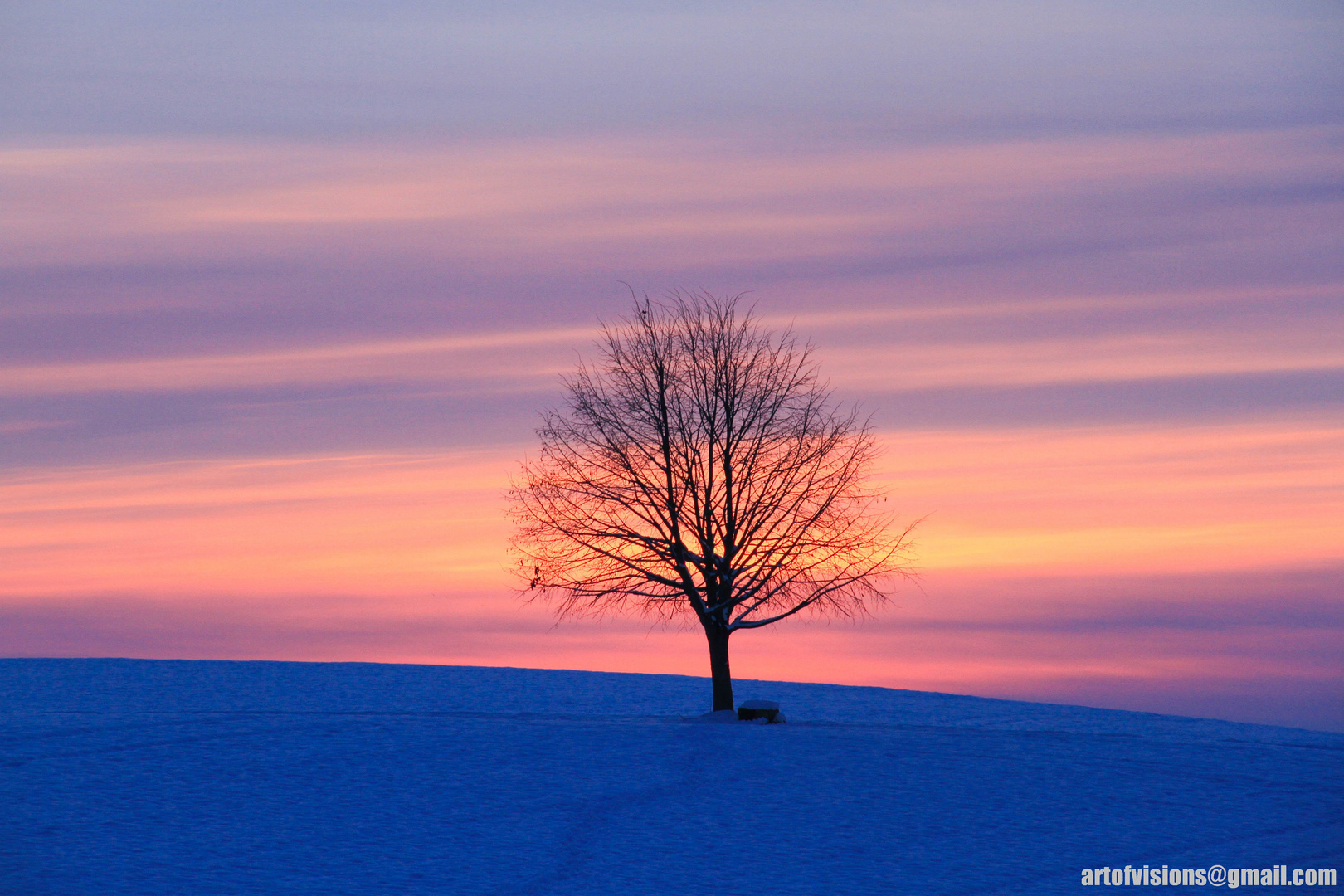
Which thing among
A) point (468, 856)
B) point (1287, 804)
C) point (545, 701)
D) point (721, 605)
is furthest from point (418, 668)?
point (1287, 804)

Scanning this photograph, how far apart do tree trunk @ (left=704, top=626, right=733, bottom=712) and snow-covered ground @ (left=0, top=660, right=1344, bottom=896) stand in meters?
2.18

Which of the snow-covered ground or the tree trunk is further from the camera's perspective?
the tree trunk

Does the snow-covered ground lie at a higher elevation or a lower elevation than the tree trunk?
lower

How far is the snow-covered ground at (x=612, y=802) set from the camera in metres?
20.3

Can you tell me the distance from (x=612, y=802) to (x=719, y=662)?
10.5 m

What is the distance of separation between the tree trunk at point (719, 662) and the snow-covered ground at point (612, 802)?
2.18 metres

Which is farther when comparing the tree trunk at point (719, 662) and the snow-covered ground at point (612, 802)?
the tree trunk at point (719, 662)

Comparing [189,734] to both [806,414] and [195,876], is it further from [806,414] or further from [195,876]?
[806,414]

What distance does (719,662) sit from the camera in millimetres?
34562

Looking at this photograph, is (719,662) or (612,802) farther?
(719,662)

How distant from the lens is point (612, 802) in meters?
24.4

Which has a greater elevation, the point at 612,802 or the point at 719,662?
the point at 719,662

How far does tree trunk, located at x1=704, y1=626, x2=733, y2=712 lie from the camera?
1361 inches

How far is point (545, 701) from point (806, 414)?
1295 cm
